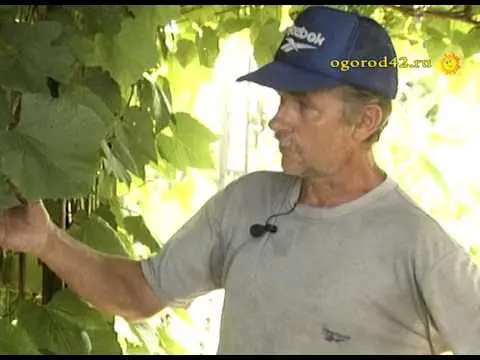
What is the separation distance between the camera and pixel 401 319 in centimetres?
100

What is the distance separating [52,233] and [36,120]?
26 centimetres

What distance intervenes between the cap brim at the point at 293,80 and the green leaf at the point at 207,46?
29 centimetres

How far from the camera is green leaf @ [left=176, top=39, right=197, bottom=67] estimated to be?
51.8 inches

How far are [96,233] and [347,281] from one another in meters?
0.29

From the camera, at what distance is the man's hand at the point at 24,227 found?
97 cm

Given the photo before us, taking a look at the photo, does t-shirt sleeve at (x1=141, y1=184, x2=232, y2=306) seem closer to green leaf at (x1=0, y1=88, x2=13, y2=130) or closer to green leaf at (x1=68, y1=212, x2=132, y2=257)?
green leaf at (x1=68, y1=212, x2=132, y2=257)

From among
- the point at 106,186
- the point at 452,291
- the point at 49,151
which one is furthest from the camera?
the point at 106,186

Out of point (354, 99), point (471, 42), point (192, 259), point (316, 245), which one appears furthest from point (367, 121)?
point (471, 42)

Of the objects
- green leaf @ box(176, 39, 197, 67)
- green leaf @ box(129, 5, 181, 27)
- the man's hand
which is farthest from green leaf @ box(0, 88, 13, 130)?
green leaf @ box(176, 39, 197, 67)

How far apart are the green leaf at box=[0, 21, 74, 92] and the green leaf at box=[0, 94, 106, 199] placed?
69 mm

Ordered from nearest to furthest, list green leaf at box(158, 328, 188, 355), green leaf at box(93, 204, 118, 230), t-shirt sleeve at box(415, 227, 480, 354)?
t-shirt sleeve at box(415, 227, 480, 354)
green leaf at box(93, 204, 118, 230)
green leaf at box(158, 328, 188, 355)

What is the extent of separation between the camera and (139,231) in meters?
1.21

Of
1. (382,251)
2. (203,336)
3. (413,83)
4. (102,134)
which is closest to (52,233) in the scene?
(102,134)

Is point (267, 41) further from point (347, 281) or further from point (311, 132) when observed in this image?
point (347, 281)
